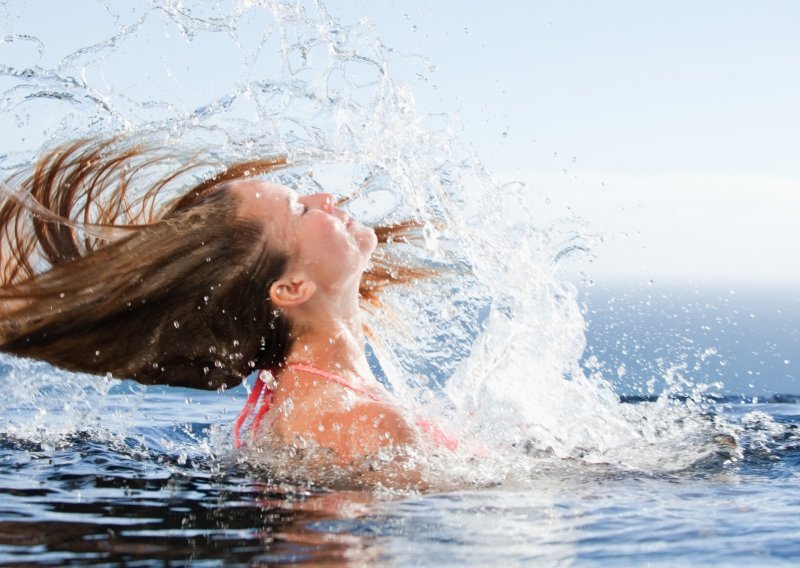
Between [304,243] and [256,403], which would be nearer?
[304,243]

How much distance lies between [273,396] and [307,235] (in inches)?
27.5

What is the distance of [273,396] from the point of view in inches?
173

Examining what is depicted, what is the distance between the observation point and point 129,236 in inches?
172

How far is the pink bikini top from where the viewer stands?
423cm

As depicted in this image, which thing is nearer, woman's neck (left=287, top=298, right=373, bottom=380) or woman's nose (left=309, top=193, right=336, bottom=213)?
woman's neck (left=287, top=298, right=373, bottom=380)

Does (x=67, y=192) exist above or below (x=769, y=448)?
above

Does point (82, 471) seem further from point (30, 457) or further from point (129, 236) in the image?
point (129, 236)

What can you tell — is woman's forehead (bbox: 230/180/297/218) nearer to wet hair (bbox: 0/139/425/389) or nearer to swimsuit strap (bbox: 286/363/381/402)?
wet hair (bbox: 0/139/425/389)

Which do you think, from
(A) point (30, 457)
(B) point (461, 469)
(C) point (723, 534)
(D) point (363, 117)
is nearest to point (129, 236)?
(A) point (30, 457)

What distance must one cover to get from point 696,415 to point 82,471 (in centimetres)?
Result: 329

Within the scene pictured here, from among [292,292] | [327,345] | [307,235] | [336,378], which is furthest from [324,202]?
[336,378]

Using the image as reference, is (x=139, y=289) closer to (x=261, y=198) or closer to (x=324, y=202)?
(x=261, y=198)

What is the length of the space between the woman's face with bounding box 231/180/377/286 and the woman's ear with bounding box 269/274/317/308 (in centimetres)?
5

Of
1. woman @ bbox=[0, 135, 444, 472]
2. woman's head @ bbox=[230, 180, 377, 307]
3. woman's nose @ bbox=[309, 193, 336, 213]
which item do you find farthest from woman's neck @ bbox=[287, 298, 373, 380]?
woman's nose @ bbox=[309, 193, 336, 213]
